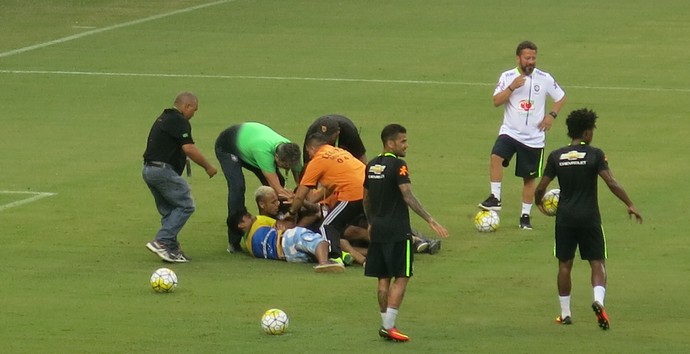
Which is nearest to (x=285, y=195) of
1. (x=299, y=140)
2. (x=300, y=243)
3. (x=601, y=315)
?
(x=300, y=243)

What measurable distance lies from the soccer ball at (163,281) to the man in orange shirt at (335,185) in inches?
74.3

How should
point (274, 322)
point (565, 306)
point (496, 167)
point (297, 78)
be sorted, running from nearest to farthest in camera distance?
point (274, 322) < point (565, 306) < point (496, 167) < point (297, 78)

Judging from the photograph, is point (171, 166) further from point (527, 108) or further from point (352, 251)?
point (527, 108)

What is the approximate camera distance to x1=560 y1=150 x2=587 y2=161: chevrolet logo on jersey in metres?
15.5

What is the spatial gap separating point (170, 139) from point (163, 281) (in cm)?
211

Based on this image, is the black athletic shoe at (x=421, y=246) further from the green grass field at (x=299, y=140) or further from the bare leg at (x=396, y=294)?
the bare leg at (x=396, y=294)

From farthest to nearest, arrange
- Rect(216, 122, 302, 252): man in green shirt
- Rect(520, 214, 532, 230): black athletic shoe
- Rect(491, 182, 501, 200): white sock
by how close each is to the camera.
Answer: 1. Rect(491, 182, 501, 200): white sock
2. Rect(520, 214, 532, 230): black athletic shoe
3. Rect(216, 122, 302, 252): man in green shirt

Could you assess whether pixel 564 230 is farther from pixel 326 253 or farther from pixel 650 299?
pixel 326 253

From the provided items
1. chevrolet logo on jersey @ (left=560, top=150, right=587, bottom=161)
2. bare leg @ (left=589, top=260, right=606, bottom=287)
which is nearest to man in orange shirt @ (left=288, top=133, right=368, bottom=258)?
chevrolet logo on jersey @ (left=560, top=150, right=587, bottom=161)

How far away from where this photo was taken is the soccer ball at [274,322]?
50.4ft

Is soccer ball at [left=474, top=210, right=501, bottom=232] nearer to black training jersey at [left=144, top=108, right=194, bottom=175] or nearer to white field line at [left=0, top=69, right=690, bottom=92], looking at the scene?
black training jersey at [left=144, top=108, right=194, bottom=175]

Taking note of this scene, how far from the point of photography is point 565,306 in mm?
15703

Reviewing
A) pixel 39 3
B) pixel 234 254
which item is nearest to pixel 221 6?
pixel 39 3

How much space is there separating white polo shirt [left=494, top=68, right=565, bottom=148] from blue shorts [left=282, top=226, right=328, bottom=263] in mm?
3659
